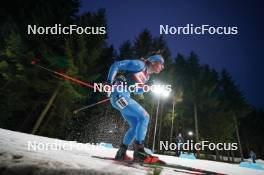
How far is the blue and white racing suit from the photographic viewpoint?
3943mm

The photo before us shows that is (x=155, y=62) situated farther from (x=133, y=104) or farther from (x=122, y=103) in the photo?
(x=122, y=103)

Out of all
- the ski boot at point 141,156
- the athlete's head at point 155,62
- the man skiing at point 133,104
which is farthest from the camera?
the athlete's head at point 155,62

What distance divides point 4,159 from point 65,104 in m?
14.7

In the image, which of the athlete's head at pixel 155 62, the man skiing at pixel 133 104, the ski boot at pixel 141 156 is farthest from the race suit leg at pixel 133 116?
the athlete's head at pixel 155 62

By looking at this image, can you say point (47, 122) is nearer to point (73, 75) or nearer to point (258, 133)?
point (73, 75)

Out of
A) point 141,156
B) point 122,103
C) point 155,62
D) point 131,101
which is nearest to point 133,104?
point 131,101

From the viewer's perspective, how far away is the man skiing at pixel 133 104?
12.8 ft

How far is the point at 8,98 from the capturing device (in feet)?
51.3

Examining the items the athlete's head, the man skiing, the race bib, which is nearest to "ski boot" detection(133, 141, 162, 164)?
the man skiing

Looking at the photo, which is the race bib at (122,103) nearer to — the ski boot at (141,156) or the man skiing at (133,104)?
the man skiing at (133,104)

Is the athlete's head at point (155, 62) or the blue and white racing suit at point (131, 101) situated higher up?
the athlete's head at point (155, 62)

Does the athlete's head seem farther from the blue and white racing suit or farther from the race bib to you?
the race bib

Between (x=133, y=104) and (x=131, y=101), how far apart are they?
0.31ft

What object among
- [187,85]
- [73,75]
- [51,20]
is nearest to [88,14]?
[51,20]
